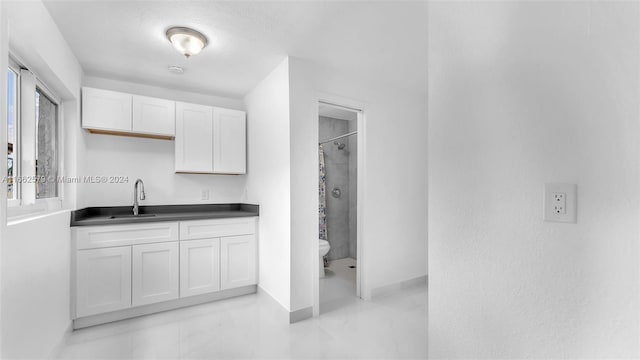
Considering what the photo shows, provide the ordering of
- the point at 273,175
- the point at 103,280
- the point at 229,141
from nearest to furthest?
the point at 103,280 → the point at 273,175 → the point at 229,141

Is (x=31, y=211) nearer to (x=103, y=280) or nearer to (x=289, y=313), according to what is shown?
(x=103, y=280)

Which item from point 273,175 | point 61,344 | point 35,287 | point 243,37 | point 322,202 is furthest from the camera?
point 322,202

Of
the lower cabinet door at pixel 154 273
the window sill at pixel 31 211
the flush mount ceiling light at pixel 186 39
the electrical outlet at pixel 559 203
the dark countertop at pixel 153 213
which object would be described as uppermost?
the flush mount ceiling light at pixel 186 39

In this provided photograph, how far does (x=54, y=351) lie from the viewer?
191 centimetres

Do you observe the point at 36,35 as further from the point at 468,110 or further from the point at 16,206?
the point at 468,110

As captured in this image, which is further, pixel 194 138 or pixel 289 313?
pixel 194 138

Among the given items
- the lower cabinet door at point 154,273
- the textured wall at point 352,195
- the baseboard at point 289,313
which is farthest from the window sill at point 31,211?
the textured wall at point 352,195

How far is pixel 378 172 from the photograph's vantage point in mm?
3080

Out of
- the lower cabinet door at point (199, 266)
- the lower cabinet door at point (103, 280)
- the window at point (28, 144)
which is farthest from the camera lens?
the lower cabinet door at point (199, 266)

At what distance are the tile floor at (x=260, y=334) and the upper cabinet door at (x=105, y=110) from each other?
5.81 ft

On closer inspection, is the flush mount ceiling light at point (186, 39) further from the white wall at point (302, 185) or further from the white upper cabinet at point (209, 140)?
the white upper cabinet at point (209, 140)

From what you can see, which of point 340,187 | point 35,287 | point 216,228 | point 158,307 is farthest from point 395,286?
point 35,287

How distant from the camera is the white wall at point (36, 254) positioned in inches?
51.6

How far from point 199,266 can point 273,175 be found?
1.16 metres
